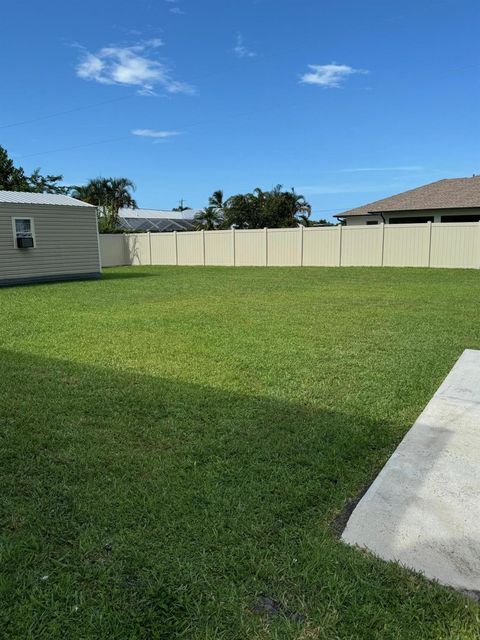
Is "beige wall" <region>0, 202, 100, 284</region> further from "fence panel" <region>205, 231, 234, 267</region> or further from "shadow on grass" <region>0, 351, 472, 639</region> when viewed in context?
"shadow on grass" <region>0, 351, 472, 639</region>

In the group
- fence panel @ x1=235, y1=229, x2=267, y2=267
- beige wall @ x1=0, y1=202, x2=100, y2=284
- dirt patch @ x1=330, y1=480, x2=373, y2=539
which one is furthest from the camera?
fence panel @ x1=235, y1=229, x2=267, y2=267

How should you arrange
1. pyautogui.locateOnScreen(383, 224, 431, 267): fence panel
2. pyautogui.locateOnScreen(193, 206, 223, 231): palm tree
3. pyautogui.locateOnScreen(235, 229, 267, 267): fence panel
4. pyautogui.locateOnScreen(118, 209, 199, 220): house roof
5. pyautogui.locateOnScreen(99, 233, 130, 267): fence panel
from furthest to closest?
pyautogui.locateOnScreen(118, 209, 199, 220): house roof → pyautogui.locateOnScreen(193, 206, 223, 231): palm tree → pyautogui.locateOnScreen(99, 233, 130, 267): fence panel → pyautogui.locateOnScreen(235, 229, 267, 267): fence panel → pyautogui.locateOnScreen(383, 224, 431, 267): fence panel

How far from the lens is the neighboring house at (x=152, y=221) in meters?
40.4

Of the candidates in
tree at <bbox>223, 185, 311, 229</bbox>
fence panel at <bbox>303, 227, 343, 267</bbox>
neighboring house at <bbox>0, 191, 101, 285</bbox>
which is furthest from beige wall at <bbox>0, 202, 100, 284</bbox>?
tree at <bbox>223, 185, 311, 229</bbox>

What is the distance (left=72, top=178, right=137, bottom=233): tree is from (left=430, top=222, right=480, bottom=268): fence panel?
21620 mm

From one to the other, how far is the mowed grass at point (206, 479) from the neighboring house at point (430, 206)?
19256mm

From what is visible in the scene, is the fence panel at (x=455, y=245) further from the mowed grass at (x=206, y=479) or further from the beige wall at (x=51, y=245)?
the beige wall at (x=51, y=245)

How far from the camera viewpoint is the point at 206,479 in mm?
2748

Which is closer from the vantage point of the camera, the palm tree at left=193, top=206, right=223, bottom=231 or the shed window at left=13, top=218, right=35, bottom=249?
the shed window at left=13, top=218, right=35, bottom=249

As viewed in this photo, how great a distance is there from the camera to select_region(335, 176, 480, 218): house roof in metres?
23.8

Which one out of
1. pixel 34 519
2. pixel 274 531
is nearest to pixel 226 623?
pixel 274 531

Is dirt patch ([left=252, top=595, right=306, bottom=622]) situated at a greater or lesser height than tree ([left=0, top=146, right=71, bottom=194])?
lesser

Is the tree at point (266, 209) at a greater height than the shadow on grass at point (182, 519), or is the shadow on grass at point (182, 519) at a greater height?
the tree at point (266, 209)

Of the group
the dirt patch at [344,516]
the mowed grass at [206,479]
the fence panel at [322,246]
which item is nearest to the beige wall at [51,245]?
the fence panel at [322,246]
